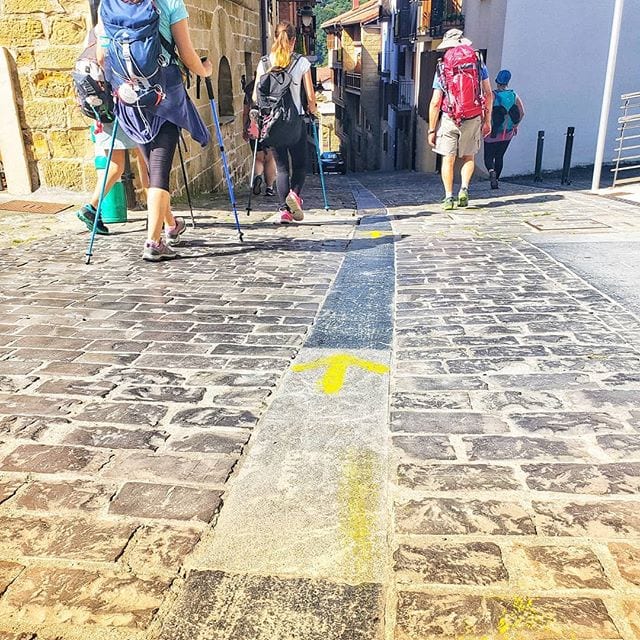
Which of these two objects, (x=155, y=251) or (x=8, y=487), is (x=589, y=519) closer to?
(x=8, y=487)

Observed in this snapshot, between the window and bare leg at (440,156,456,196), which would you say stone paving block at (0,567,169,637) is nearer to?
bare leg at (440,156,456,196)

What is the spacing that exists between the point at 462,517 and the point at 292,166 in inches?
206

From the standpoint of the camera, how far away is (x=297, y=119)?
6.43 meters

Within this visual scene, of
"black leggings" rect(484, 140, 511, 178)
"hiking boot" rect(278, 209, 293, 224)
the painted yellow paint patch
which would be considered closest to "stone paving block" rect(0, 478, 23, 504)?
the painted yellow paint patch

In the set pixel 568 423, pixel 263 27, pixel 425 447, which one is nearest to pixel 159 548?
pixel 425 447

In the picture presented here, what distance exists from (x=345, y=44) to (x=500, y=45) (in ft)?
115

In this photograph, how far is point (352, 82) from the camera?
4341cm

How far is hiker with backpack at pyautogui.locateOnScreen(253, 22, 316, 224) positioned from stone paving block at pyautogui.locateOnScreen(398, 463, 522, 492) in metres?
4.78

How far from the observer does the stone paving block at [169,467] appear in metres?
2.10

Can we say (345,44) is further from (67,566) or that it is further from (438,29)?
(67,566)

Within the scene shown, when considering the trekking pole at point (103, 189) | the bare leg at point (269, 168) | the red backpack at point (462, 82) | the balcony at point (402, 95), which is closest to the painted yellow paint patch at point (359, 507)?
the trekking pole at point (103, 189)

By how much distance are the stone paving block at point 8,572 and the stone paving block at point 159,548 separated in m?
0.27

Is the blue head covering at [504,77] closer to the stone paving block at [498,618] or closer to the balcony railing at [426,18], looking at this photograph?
the balcony railing at [426,18]

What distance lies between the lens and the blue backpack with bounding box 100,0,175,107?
4.50 m
